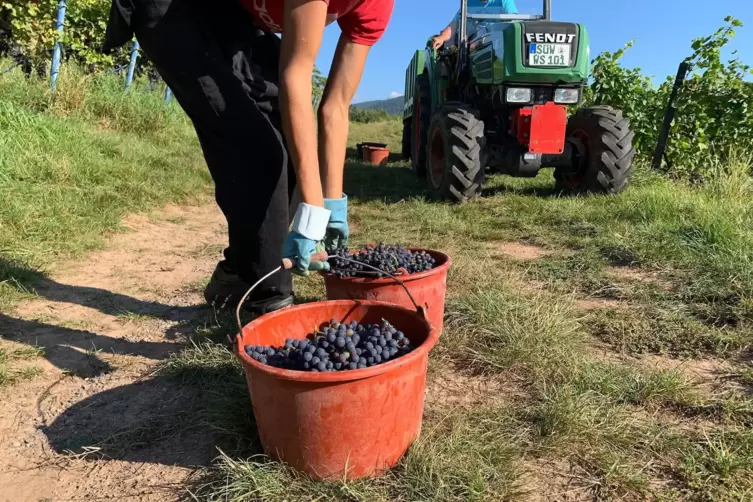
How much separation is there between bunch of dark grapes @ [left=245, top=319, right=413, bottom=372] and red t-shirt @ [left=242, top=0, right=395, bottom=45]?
0.94 m

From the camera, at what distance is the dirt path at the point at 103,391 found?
1.39 m

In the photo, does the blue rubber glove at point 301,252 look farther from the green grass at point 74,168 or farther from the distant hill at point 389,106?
the distant hill at point 389,106

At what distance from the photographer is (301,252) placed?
1423 millimetres

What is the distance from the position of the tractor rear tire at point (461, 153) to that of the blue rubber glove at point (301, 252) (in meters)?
3.17

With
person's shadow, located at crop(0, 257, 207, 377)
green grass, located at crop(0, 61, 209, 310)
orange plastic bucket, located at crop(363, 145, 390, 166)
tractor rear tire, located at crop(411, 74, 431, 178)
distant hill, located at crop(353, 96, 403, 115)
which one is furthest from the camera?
distant hill, located at crop(353, 96, 403, 115)

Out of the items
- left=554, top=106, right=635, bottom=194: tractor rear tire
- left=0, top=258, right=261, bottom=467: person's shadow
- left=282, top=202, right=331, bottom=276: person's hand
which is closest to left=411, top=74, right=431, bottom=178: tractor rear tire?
left=554, top=106, right=635, bottom=194: tractor rear tire

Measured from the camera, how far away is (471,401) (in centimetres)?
171

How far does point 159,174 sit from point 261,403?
433 centimetres

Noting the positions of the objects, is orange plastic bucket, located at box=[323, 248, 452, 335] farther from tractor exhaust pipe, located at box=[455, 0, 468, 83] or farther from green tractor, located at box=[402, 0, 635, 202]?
tractor exhaust pipe, located at box=[455, 0, 468, 83]

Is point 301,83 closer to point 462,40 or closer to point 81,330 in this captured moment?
point 81,330

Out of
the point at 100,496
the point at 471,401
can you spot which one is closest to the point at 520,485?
the point at 471,401

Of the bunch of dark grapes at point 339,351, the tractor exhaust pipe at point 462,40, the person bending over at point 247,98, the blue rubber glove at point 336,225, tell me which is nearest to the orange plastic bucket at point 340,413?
the bunch of dark grapes at point 339,351

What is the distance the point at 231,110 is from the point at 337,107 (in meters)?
0.35

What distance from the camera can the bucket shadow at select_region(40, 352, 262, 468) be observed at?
147cm
